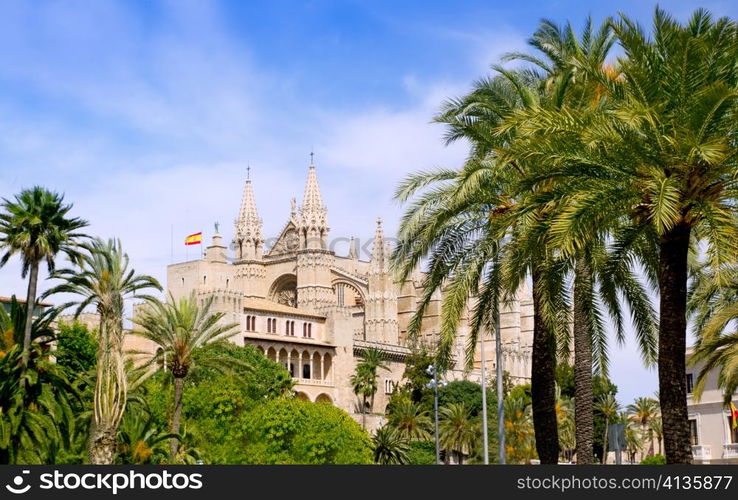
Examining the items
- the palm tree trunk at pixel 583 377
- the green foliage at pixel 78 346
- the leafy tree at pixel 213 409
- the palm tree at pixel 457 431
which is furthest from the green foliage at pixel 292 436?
the palm tree trunk at pixel 583 377

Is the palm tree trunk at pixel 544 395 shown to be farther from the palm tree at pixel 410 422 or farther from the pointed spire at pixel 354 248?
the pointed spire at pixel 354 248

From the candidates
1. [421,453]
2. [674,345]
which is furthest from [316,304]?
[674,345]

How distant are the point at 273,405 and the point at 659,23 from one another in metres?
37.6

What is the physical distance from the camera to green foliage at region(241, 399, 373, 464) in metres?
50.8

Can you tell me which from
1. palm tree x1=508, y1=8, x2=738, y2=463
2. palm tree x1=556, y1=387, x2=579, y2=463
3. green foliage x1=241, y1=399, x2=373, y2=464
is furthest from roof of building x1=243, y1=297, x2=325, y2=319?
palm tree x1=508, y1=8, x2=738, y2=463

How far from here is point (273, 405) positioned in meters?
52.2

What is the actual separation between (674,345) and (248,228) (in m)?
84.6

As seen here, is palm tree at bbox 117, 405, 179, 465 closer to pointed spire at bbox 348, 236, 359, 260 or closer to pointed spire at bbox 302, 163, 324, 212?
pointed spire at bbox 302, 163, 324, 212

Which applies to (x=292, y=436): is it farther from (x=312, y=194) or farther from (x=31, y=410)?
(x=312, y=194)

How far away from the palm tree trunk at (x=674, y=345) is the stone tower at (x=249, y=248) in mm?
82732

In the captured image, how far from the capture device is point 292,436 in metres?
51.7
